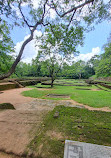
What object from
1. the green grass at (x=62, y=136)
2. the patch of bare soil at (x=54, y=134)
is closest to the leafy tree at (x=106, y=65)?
the green grass at (x=62, y=136)

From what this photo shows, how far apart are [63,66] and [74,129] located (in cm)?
1172

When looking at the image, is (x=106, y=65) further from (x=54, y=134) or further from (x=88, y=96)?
(x=54, y=134)

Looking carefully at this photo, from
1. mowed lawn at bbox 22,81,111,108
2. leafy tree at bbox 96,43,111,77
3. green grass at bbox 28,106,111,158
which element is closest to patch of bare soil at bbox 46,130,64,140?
green grass at bbox 28,106,111,158

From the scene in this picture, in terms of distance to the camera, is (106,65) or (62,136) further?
(106,65)

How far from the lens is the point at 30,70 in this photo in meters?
35.8

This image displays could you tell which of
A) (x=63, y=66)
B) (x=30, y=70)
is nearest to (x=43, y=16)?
(x=63, y=66)

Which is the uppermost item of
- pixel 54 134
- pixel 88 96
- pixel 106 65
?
pixel 106 65

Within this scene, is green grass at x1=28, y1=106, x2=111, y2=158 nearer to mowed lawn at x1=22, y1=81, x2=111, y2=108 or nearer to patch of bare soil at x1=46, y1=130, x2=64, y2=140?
patch of bare soil at x1=46, y1=130, x2=64, y2=140

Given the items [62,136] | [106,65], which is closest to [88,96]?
[62,136]

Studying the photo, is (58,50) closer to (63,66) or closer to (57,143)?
(63,66)

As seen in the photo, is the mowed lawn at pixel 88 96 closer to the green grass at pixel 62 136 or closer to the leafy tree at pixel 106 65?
the green grass at pixel 62 136

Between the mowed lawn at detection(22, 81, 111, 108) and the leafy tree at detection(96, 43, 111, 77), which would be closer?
the mowed lawn at detection(22, 81, 111, 108)

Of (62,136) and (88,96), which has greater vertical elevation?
(62,136)

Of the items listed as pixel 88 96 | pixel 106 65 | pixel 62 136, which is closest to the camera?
pixel 62 136
